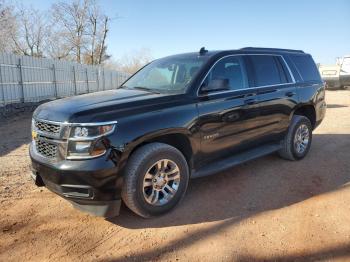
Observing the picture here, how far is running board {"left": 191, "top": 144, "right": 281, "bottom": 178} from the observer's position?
14.6 feet

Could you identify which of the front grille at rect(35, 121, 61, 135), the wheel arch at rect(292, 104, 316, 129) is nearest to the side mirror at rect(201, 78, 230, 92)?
the front grille at rect(35, 121, 61, 135)

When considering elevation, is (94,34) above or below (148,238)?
above

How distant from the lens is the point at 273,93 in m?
5.50

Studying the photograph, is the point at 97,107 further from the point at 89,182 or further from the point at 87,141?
the point at 89,182

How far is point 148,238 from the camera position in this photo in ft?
11.7

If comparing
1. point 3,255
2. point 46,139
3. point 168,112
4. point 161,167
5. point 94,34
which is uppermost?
point 94,34

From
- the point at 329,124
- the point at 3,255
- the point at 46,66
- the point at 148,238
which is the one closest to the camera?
the point at 3,255

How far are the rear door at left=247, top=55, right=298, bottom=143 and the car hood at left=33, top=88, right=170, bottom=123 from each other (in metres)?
1.87

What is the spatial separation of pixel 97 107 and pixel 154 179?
1035 mm

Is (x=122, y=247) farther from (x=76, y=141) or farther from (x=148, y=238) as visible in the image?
(x=76, y=141)

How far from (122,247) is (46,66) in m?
16.8

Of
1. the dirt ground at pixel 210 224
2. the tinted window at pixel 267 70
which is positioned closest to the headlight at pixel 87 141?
the dirt ground at pixel 210 224

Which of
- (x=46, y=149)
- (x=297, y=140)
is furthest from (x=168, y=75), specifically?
(x=297, y=140)

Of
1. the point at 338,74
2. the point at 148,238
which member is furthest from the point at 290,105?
the point at 338,74
